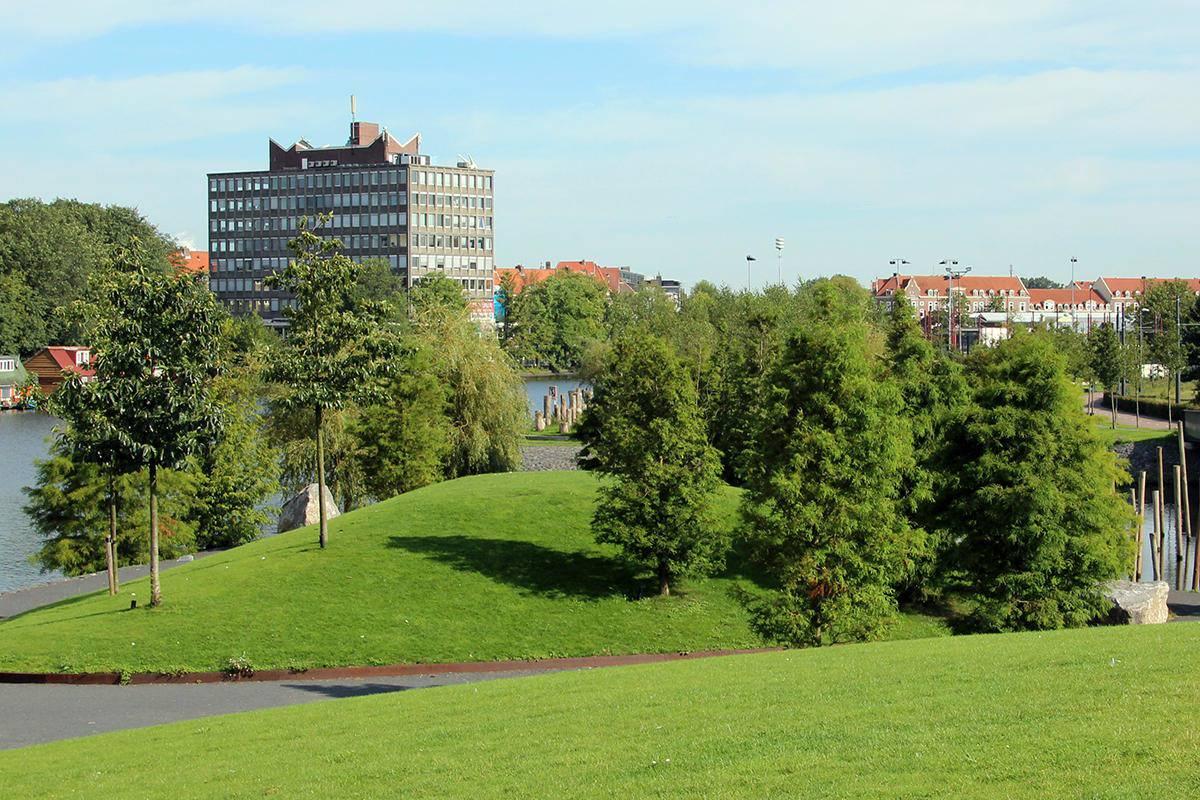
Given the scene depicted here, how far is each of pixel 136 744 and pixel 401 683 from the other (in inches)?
349

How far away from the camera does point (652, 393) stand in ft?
121

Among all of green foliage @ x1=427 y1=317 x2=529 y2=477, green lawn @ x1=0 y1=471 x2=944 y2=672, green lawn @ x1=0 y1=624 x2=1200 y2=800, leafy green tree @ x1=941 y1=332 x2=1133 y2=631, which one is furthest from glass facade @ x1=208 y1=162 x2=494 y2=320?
green lawn @ x1=0 y1=624 x2=1200 y2=800

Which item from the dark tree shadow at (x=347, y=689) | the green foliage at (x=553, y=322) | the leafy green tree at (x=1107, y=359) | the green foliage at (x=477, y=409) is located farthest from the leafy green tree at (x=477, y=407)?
the green foliage at (x=553, y=322)

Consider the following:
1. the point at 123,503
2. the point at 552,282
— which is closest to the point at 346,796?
the point at 123,503

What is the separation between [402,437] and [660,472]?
1940cm

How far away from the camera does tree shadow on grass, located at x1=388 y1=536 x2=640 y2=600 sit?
120 ft

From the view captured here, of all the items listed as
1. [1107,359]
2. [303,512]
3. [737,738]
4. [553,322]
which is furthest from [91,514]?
[553,322]

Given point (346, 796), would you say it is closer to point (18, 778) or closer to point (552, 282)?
point (18, 778)

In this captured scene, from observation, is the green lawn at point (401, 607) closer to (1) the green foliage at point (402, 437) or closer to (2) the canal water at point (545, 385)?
(1) the green foliage at point (402, 437)

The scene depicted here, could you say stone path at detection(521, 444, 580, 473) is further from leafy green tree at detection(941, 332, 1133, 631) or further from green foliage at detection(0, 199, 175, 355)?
green foliage at detection(0, 199, 175, 355)

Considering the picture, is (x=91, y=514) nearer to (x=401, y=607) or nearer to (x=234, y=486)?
(x=234, y=486)

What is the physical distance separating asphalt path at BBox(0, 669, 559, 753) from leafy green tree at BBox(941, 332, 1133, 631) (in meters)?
12.8

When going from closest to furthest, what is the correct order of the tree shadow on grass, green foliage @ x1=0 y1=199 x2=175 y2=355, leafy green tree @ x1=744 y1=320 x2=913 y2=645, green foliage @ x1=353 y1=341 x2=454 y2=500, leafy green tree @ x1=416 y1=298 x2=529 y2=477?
leafy green tree @ x1=744 y1=320 x2=913 y2=645 < the tree shadow on grass < green foliage @ x1=353 y1=341 x2=454 y2=500 < leafy green tree @ x1=416 y1=298 x2=529 y2=477 < green foliage @ x1=0 y1=199 x2=175 y2=355

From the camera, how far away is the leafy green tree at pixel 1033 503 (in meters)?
32.6
